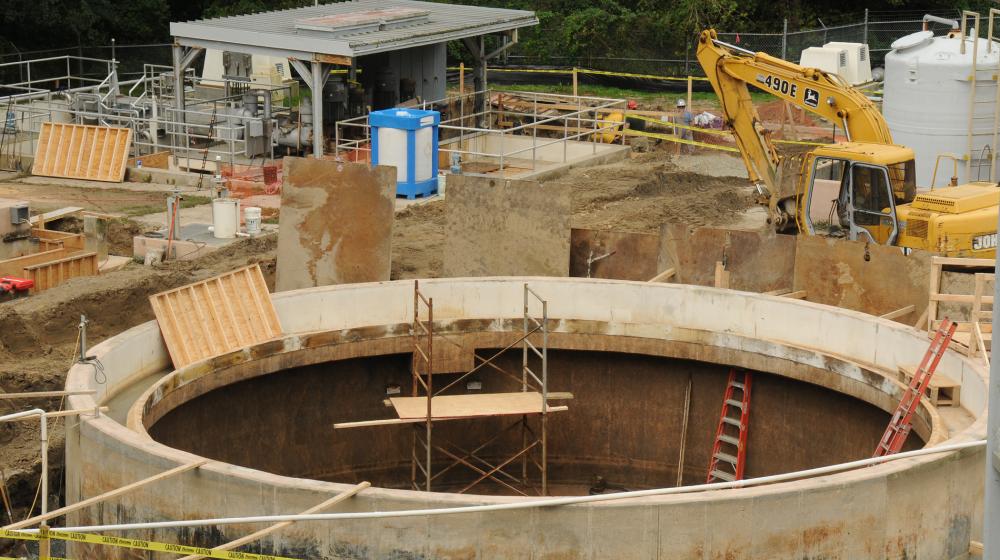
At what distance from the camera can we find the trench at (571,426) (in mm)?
20812

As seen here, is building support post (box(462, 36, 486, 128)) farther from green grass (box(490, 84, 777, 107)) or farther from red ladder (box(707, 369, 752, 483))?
red ladder (box(707, 369, 752, 483))

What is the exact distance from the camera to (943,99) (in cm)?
3341

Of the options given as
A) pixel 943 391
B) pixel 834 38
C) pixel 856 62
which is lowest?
pixel 943 391

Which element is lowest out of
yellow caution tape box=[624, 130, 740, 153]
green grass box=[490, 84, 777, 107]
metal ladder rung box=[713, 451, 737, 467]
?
metal ladder rung box=[713, 451, 737, 467]

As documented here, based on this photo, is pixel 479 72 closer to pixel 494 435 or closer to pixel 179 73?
pixel 179 73

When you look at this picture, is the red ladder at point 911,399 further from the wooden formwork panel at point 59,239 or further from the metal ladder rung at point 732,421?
the wooden formwork panel at point 59,239

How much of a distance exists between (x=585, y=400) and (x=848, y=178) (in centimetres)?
564

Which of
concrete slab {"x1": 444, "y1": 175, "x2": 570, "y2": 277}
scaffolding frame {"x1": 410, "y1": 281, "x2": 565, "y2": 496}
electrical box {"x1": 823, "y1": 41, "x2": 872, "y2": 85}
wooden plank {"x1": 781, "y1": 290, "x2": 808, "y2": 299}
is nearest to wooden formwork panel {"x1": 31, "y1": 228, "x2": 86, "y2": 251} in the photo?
concrete slab {"x1": 444, "y1": 175, "x2": 570, "y2": 277}

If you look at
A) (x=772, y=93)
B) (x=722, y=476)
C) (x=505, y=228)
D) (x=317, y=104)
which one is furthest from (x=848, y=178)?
(x=317, y=104)

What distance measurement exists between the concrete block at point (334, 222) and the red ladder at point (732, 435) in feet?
19.5

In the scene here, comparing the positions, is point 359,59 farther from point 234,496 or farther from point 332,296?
point 234,496

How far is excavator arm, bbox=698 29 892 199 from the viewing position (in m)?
26.2

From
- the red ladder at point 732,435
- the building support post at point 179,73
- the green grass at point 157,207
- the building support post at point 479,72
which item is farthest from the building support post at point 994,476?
the building support post at point 479,72

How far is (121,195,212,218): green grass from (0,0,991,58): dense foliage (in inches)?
805
